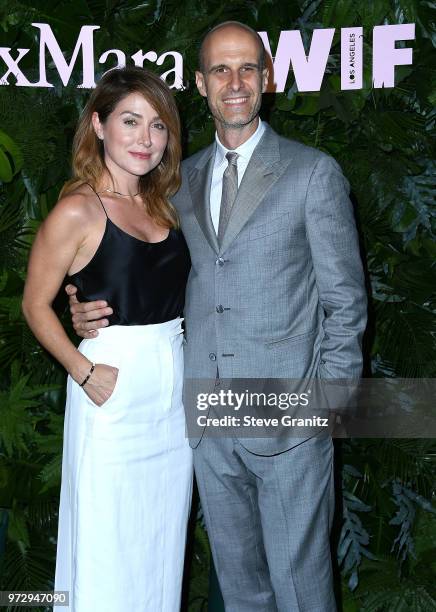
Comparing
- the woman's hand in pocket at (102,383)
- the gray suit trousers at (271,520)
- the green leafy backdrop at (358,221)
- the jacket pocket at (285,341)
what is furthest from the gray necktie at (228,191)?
the green leafy backdrop at (358,221)

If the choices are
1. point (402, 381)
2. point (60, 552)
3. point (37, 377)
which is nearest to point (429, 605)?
point (402, 381)

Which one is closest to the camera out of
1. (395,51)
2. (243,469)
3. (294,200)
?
(294,200)

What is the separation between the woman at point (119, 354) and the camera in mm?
2406

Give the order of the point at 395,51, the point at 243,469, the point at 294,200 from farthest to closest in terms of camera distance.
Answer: the point at 395,51 → the point at 243,469 → the point at 294,200

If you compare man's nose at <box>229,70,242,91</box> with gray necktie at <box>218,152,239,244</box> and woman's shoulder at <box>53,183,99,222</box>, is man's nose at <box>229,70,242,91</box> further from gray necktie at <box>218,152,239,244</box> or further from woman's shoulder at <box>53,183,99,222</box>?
woman's shoulder at <box>53,183,99,222</box>

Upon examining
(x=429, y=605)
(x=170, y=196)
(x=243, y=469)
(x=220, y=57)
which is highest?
(x=220, y=57)

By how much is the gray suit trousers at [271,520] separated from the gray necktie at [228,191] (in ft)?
1.97

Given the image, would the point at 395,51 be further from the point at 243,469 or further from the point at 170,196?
the point at 243,469

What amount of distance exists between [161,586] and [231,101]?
141 centimetres

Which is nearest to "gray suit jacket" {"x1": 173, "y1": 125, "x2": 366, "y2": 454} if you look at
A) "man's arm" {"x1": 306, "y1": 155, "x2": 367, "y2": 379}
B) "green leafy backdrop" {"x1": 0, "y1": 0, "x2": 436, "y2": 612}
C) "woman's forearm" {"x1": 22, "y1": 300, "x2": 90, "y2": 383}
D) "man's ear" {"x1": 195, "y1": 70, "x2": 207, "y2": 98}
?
"man's arm" {"x1": 306, "y1": 155, "x2": 367, "y2": 379}

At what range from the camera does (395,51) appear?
2.99 meters

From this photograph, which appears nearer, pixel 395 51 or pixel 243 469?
pixel 243 469

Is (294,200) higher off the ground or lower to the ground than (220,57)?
lower

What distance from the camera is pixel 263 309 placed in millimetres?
2336
